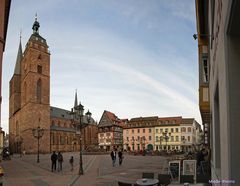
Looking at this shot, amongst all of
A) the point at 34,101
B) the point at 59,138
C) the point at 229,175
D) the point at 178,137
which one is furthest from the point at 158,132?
the point at 229,175

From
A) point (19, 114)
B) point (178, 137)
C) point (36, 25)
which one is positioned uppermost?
point (36, 25)

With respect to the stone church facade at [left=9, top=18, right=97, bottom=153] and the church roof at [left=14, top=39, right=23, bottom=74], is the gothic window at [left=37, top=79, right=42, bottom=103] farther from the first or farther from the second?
the church roof at [left=14, top=39, right=23, bottom=74]

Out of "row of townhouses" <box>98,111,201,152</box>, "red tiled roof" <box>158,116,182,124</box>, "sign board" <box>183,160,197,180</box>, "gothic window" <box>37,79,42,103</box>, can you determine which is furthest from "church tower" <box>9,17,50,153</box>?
"sign board" <box>183,160,197,180</box>

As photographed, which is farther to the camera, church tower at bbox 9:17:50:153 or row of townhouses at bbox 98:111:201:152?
row of townhouses at bbox 98:111:201:152

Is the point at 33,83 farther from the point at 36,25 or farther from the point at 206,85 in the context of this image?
the point at 206,85

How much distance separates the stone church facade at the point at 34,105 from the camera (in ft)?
321

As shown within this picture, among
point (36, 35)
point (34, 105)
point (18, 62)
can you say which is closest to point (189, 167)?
point (34, 105)

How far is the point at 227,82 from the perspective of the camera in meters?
4.38

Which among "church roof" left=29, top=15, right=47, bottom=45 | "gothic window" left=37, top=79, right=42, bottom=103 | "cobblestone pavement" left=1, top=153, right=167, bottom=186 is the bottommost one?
"cobblestone pavement" left=1, top=153, right=167, bottom=186

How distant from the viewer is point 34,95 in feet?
328

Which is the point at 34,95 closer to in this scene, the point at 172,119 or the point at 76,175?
the point at 172,119

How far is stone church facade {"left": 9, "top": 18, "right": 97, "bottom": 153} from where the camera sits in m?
97.8

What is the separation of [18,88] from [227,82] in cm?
11904

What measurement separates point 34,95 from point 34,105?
9.59 feet
